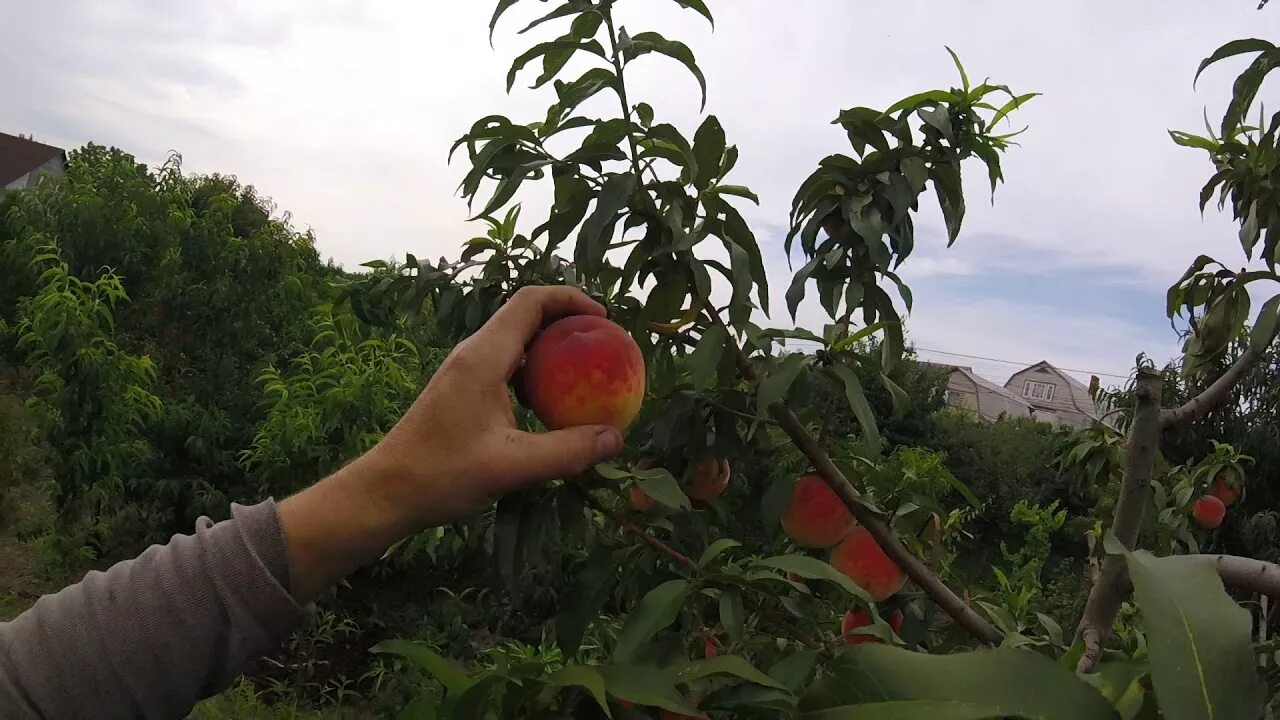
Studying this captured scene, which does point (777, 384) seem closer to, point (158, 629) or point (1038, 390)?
point (158, 629)

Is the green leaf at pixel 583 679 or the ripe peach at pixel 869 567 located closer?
the green leaf at pixel 583 679

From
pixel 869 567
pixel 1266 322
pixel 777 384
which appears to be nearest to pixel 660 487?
pixel 777 384

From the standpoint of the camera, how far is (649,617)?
645mm

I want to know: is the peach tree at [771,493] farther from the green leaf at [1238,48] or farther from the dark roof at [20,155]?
the dark roof at [20,155]

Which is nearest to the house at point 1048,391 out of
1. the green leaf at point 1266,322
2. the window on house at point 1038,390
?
the window on house at point 1038,390

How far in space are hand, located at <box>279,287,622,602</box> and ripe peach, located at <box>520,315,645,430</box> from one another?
1.9 inches

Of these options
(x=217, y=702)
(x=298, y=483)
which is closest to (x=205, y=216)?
(x=298, y=483)

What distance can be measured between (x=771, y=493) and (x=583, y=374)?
31cm

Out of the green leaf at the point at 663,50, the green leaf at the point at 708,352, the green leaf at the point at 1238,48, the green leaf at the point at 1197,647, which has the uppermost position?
the green leaf at the point at 1238,48

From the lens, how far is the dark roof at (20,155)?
16.0 metres

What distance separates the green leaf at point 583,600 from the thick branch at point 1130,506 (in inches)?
16.0

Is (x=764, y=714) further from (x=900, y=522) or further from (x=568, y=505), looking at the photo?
(x=900, y=522)

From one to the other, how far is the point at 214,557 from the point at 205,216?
401cm

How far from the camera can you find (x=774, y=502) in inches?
37.9
